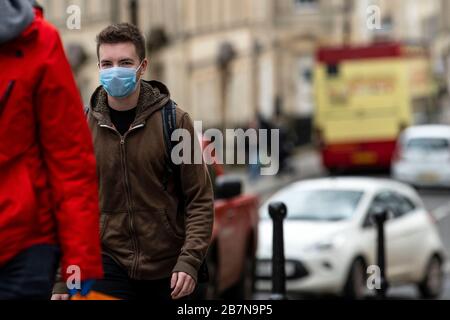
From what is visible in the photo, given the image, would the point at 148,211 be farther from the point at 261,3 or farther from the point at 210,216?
the point at 261,3

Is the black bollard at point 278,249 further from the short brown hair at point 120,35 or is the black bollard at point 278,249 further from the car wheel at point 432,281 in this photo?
the car wheel at point 432,281

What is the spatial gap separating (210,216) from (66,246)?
166cm

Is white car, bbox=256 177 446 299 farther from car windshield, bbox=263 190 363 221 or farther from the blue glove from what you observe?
the blue glove

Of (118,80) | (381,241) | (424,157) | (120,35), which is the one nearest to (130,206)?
(118,80)

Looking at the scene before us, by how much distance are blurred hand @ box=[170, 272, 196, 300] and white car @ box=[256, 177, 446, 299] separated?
8245 mm

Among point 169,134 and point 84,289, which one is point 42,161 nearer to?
point 84,289

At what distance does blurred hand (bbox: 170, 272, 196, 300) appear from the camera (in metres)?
5.21

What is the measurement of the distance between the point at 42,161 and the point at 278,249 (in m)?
4.79

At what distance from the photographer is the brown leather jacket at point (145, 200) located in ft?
17.6

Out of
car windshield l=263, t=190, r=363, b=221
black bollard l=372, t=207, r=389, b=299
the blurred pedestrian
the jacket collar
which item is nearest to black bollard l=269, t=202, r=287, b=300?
black bollard l=372, t=207, r=389, b=299

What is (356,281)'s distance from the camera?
13727 mm
